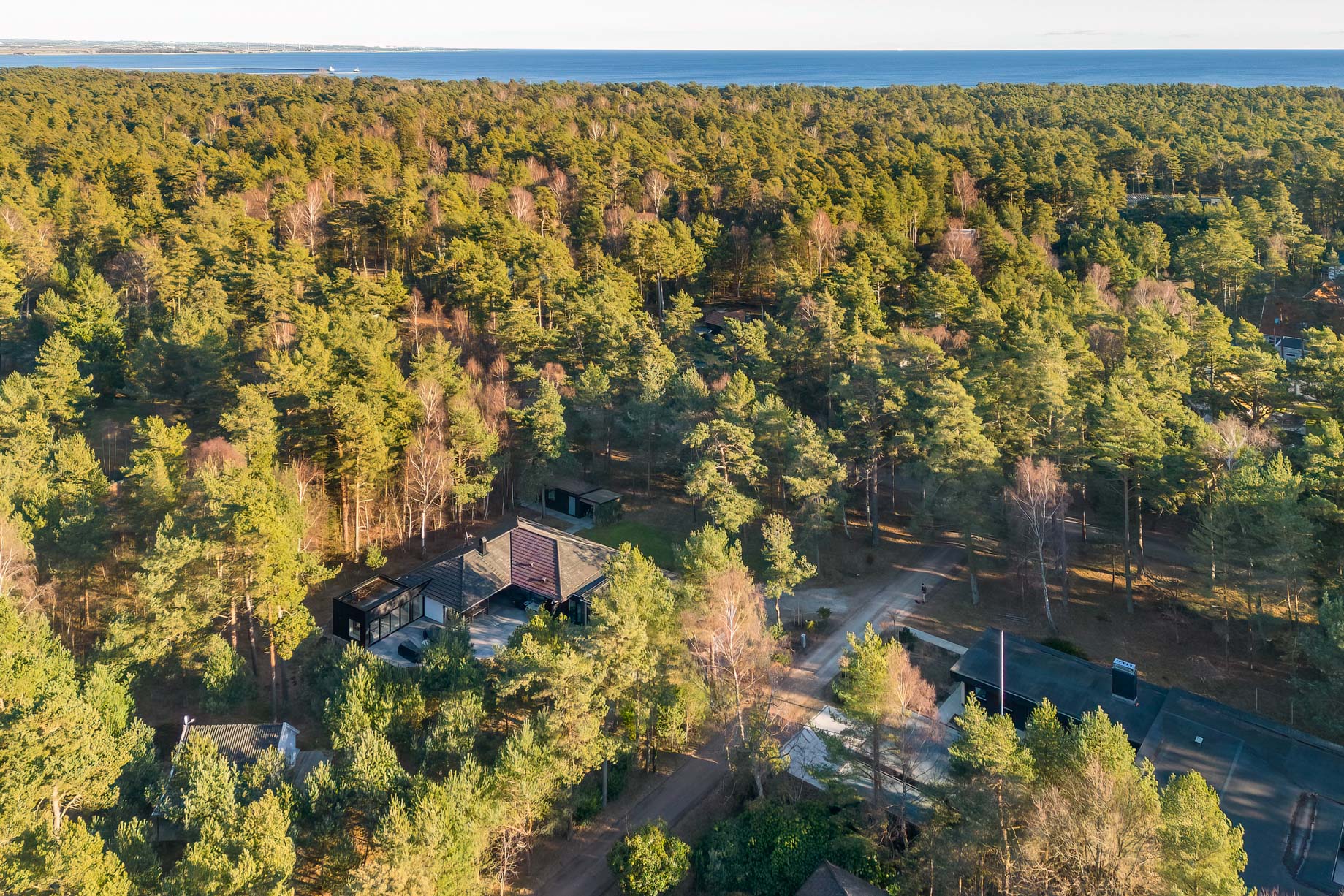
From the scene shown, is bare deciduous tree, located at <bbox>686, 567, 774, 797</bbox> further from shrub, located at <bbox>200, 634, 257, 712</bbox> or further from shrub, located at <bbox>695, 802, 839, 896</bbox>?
shrub, located at <bbox>200, 634, 257, 712</bbox>

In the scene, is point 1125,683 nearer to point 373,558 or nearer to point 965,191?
point 373,558

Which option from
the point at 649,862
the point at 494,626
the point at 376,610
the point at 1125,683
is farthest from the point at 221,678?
the point at 1125,683

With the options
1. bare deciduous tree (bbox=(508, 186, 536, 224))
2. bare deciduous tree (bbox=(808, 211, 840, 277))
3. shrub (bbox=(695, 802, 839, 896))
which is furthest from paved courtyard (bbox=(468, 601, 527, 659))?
bare deciduous tree (bbox=(808, 211, 840, 277))

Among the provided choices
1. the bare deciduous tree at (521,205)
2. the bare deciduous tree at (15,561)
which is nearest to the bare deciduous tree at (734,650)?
the bare deciduous tree at (15,561)

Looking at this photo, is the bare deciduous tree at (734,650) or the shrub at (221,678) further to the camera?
the shrub at (221,678)

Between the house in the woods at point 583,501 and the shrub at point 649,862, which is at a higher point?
the house in the woods at point 583,501

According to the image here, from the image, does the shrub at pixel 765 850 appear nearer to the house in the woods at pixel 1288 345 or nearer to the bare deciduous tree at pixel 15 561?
the bare deciduous tree at pixel 15 561

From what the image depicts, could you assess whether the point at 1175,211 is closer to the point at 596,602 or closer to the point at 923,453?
the point at 923,453
